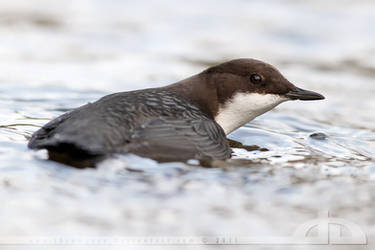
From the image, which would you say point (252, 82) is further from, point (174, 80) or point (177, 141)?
point (174, 80)

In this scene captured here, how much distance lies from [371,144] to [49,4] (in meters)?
8.35

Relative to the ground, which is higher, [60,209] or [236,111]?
[236,111]

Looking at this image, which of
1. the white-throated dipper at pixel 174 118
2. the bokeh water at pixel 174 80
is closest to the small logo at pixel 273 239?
the bokeh water at pixel 174 80

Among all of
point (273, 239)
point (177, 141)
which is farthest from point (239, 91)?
point (273, 239)

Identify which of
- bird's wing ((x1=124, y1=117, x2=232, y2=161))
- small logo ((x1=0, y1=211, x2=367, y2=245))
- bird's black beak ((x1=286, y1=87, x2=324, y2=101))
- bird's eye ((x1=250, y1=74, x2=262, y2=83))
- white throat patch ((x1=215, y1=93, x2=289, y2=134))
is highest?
bird's eye ((x1=250, y1=74, x2=262, y2=83))

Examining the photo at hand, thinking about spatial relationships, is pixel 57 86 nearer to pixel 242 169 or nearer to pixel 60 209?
pixel 242 169

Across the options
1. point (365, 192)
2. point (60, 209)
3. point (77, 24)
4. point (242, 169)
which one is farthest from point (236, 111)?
point (77, 24)

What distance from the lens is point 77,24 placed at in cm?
1275

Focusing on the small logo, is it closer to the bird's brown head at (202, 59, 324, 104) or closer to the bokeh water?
the bokeh water

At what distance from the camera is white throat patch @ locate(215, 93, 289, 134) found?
6.29m

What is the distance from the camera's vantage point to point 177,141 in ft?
17.7

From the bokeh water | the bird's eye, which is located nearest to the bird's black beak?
the bird's eye

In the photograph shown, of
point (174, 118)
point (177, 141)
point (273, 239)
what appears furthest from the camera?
point (174, 118)

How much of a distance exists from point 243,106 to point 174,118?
947 millimetres
